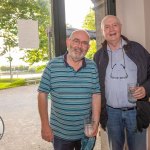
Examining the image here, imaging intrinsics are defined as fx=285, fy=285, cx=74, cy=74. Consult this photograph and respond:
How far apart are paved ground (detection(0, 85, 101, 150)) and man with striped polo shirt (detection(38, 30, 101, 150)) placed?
1.79ft

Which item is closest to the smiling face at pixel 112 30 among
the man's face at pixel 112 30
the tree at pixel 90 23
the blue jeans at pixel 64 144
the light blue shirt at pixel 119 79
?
the man's face at pixel 112 30

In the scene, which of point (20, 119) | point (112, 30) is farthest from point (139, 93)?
point (20, 119)

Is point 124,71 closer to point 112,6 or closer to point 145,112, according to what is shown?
point 145,112

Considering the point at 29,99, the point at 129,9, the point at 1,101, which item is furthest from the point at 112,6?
the point at 1,101

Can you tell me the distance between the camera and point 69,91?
1856mm

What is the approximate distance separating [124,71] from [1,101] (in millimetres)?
1072

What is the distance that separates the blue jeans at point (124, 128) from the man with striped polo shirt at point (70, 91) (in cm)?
22

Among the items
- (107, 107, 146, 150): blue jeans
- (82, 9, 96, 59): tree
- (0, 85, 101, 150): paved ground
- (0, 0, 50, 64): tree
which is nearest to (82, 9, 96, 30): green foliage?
(82, 9, 96, 59): tree

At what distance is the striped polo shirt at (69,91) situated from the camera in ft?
6.10

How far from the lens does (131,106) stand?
6.79 ft

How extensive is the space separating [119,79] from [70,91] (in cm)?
40

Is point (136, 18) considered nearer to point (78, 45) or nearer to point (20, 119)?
point (78, 45)

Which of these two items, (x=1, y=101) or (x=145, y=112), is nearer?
(x=145, y=112)

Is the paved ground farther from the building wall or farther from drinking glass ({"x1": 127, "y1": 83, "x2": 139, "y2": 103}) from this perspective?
the building wall
